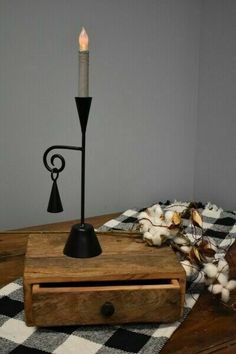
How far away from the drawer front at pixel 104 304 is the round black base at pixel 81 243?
7 centimetres

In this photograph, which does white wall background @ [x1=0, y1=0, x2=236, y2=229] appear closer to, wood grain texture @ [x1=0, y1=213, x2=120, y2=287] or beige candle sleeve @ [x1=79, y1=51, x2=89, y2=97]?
wood grain texture @ [x1=0, y1=213, x2=120, y2=287]

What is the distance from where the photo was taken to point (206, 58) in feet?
4.48

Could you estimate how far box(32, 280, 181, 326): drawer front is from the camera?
2.15 feet

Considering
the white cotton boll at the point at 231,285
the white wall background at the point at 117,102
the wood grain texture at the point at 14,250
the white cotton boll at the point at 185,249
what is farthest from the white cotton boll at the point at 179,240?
the white wall background at the point at 117,102

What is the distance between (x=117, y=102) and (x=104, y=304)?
0.75 meters

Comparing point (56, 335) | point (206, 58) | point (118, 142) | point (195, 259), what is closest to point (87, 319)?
point (56, 335)

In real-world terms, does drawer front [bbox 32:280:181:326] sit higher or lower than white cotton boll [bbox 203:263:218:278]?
lower

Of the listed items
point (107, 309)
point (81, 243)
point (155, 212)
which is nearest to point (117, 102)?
point (155, 212)

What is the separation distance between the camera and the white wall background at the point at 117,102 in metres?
1.15

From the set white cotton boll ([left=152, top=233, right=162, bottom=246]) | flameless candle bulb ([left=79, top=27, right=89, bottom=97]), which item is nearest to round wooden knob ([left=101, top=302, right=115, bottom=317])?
white cotton boll ([left=152, top=233, right=162, bottom=246])

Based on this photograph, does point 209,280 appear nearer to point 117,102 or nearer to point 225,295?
point 225,295

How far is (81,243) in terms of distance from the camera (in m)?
0.73

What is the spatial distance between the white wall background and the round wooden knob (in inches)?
24.2

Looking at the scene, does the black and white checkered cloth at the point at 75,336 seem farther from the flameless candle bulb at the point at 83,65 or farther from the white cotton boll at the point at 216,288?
the flameless candle bulb at the point at 83,65
